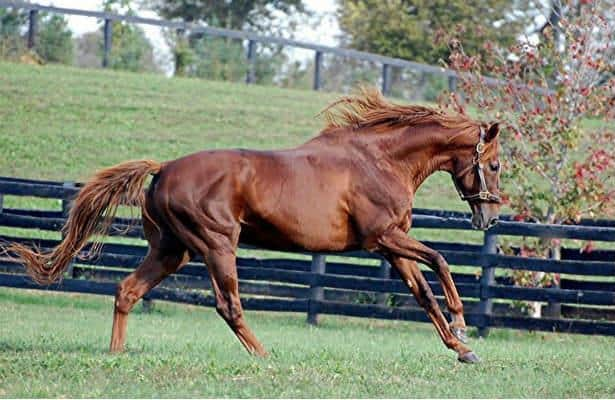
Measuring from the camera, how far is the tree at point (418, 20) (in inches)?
1494

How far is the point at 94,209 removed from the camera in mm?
9672


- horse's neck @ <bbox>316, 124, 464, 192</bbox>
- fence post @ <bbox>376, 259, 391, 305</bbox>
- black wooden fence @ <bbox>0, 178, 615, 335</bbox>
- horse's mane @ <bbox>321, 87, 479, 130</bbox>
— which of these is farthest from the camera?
fence post @ <bbox>376, 259, 391, 305</bbox>

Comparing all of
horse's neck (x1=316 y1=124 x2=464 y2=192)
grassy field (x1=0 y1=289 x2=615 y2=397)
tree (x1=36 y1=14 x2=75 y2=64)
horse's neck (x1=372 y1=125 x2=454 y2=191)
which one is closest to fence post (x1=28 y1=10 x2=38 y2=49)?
tree (x1=36 y1=14 x2=75 y2=64)

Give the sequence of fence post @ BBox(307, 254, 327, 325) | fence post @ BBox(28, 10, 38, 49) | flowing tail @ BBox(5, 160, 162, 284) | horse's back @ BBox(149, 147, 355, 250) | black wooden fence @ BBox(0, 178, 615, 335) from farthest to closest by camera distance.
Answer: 1. fence post @ BBox(28, 10, 38, 49)
2. fence post @ BBox(307, 254, 327, 325)
3. black wooden fence @ BBox(0, 178, 615, 335)
4. flowing tail @ BBox(5, 160, 162, 284)
5. horse's back @ BBox(149, 147, 355, 250)

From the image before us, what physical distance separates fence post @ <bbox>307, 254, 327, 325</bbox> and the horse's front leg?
518cm

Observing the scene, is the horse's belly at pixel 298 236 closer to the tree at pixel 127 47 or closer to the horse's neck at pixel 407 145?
the horse's neck at pixel 407 145

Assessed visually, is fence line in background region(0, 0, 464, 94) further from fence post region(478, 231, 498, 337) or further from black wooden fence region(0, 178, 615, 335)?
fence post region(478, 231, 498, 337)

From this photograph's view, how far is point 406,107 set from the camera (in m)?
10.1

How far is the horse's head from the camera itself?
9.86 metres

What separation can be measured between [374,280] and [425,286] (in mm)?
4885

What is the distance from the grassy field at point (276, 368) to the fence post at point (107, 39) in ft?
59.5

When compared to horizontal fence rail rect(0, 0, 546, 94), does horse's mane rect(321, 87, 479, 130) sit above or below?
below

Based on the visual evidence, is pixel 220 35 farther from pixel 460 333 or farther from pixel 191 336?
pixel 460 333

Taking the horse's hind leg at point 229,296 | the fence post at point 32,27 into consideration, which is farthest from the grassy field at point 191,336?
the fence post at point 32,27
